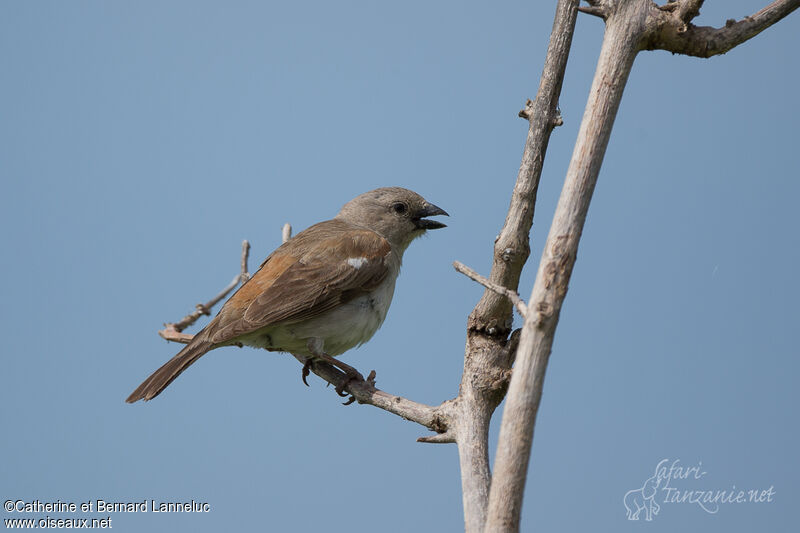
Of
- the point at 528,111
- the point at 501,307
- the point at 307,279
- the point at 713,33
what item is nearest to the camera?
the point at 713,33

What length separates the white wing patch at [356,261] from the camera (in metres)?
6.22

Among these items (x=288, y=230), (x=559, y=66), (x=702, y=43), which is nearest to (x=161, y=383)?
(x=288, y=230)

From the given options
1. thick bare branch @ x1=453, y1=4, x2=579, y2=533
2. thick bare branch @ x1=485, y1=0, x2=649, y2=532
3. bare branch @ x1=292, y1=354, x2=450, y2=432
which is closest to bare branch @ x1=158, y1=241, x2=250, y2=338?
bare branch @ x1=292, y1=354, x2=450, y2=432

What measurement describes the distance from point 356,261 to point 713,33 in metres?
3.32

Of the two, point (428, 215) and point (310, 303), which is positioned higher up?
point (428, 215)

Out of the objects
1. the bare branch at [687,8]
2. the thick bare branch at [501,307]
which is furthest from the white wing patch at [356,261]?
the bare branch at [687,8]

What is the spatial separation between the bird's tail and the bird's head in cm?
215

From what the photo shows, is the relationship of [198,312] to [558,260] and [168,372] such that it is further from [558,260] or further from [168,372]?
[558,260]

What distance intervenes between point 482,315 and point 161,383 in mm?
2517

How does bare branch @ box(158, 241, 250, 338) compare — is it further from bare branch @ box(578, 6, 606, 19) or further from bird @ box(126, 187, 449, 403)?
bare branch @ box(578, 6, 606, 19)

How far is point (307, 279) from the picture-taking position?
19.7ft

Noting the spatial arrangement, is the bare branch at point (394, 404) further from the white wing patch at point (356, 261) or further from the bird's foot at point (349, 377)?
the white wing patch at point (356, 261)

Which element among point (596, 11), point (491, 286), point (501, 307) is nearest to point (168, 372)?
point (501, 307)

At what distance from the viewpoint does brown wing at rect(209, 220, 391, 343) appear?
224 inches
